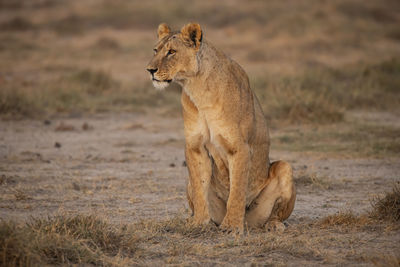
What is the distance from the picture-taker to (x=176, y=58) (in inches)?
199

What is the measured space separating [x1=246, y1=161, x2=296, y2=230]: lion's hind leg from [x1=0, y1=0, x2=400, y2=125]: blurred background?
5.66 m

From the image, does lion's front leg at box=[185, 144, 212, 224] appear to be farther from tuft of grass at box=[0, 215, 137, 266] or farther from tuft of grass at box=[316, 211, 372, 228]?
tuft of grass at box=[316, 211, 372, 228]

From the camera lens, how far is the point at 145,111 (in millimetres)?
12508

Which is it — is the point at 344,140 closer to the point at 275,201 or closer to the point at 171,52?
the point at 275,201

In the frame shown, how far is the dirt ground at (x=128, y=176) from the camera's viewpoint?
6043 mm

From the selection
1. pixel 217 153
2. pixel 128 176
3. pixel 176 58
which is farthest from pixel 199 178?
pixel 128 176

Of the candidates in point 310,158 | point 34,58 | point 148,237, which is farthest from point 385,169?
point 34,58

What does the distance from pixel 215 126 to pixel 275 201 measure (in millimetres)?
961

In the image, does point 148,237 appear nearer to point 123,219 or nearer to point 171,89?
point 123,219

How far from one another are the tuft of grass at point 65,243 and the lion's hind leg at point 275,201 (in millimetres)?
1189

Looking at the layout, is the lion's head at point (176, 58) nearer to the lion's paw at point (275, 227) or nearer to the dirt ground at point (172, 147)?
the dirt ground at point (172, 147)

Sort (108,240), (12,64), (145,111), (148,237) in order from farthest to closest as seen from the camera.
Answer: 1. (12,64)
2. (145,111)
3. (148,237)
4. (108,240)

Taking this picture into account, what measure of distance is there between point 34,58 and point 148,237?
15.6 metres

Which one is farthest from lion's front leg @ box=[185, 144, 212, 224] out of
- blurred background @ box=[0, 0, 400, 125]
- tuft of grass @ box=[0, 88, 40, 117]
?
tuft of grass @ box=[0, 88, 40, 117]
